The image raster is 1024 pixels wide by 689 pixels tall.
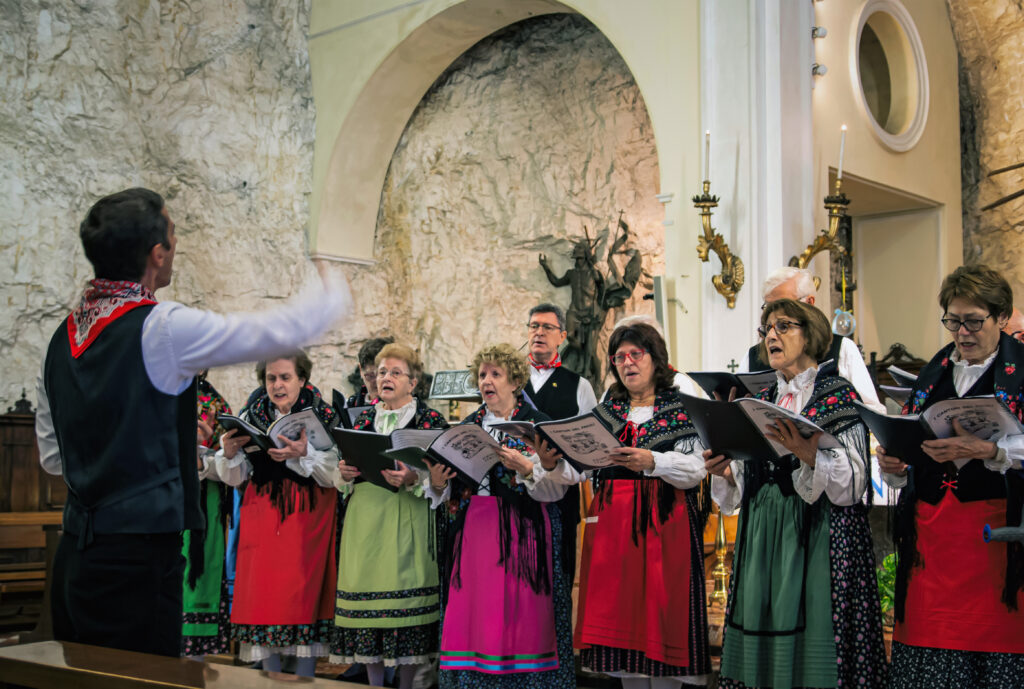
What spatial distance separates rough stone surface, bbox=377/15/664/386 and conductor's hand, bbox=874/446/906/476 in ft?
15.8

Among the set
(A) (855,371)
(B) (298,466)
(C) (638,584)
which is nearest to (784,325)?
(A) (855,371)

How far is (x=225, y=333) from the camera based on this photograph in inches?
82.5

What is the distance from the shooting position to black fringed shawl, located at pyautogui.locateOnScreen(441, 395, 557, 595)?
3.75m

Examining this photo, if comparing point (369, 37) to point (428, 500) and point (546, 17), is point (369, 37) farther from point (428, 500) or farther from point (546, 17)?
point (428, 500)

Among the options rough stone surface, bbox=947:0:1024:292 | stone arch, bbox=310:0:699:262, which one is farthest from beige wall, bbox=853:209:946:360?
stone arch, bbox=310:0:699:262

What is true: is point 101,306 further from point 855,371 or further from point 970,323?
point 855,371

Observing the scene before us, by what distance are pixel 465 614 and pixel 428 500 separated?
0.67m

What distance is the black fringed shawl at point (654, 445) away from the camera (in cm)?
362

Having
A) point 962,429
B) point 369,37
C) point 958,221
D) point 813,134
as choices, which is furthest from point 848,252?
point 962,429

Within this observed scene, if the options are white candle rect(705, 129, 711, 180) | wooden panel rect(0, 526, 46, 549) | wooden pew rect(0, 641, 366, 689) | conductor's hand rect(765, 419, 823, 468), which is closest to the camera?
wooden pew rect(0, 641, 366, 689)

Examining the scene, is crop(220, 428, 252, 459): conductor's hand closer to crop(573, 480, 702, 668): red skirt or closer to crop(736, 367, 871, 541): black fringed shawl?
crop(573, 480, 702, 668): red skirt

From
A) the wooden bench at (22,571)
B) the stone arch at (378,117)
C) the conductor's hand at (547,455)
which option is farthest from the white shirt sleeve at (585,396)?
the stone arch at (378,117)

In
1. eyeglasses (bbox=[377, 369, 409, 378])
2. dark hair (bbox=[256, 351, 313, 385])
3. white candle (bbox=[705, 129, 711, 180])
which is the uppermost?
white candle (bbox=[705, 129, 711, 180])

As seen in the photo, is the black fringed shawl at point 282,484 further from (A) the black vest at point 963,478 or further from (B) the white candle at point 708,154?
(B) the white candle at point 708,154
